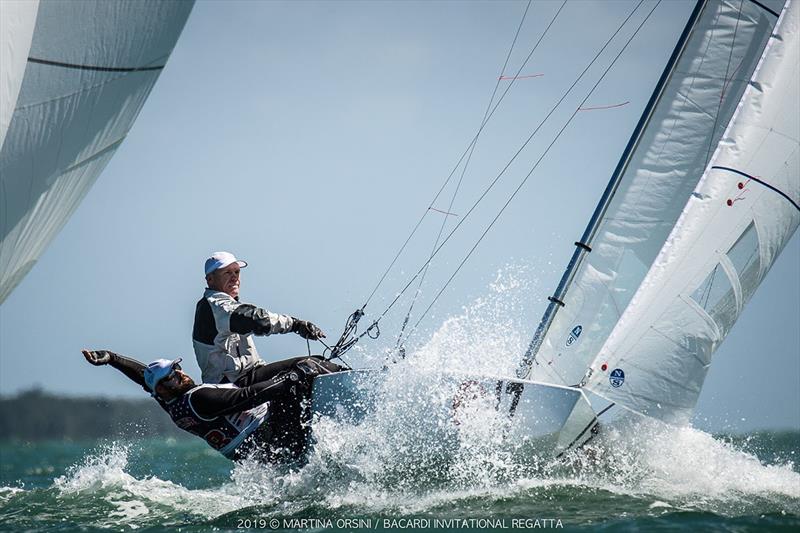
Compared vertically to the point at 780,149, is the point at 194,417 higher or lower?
lower

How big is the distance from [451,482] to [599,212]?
251cm

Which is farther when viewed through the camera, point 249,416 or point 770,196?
point 770,196

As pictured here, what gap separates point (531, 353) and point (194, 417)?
2629 mm

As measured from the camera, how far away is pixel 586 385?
23.1ft

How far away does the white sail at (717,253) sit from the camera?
699 centimetres

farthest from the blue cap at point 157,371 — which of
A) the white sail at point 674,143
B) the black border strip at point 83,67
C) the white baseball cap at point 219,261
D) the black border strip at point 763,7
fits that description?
the black border strip at point 763,7

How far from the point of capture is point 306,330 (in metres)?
7.06

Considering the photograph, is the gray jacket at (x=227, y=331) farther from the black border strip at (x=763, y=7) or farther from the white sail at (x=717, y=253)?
the black border strip at (x=763, y=7)

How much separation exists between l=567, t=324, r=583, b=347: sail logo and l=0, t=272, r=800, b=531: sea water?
521 millimetres

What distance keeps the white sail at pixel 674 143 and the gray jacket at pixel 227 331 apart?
2171mm

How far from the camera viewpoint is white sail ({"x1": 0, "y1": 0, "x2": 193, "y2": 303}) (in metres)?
6.26

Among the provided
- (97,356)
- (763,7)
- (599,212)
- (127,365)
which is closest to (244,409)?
(127,365)

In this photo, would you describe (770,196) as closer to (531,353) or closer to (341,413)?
(531,353)

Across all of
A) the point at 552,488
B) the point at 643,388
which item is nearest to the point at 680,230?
the point at 643,388
